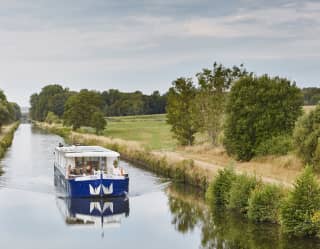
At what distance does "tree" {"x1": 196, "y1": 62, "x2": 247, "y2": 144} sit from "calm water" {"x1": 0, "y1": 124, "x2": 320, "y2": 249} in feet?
47.2

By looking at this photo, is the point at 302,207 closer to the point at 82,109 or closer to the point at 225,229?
the point at 225,229

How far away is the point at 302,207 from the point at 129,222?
9.28m

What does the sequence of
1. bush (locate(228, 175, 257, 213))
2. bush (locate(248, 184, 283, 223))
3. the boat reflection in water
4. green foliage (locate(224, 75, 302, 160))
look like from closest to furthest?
bush (locate(248, 184, 283, 223)), bush (locate(228, 175, 257, 213)), the boat reflection in water, green foliage (locate(224, 75, 302, 160))

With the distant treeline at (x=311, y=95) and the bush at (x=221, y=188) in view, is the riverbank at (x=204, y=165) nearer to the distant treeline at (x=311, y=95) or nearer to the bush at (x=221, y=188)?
the bush at (x=221, y=188)

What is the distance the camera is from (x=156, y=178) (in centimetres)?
4238

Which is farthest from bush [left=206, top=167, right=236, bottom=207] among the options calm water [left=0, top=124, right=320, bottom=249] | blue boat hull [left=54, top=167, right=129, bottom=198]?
blue boat hull [left=54, top=167, right=129, bottom=198]

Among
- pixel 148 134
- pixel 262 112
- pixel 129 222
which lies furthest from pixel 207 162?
pixel 148 134

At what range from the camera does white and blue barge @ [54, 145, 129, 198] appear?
3403cm

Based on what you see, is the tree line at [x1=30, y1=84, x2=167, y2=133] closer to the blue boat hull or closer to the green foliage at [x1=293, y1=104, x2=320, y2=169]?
the blue boat hull

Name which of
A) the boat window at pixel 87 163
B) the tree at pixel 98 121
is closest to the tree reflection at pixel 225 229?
the boat window at pixel 87 163

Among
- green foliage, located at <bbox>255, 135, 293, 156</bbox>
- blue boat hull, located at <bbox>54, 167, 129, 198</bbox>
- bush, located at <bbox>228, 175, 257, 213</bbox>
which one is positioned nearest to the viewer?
bush, located at <bbox>228, 175, 257, 213</bbox>

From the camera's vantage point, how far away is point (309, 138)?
33.6 metres

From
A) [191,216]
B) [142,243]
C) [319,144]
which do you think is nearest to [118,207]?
[191,216]

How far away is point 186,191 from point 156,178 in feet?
21.2
